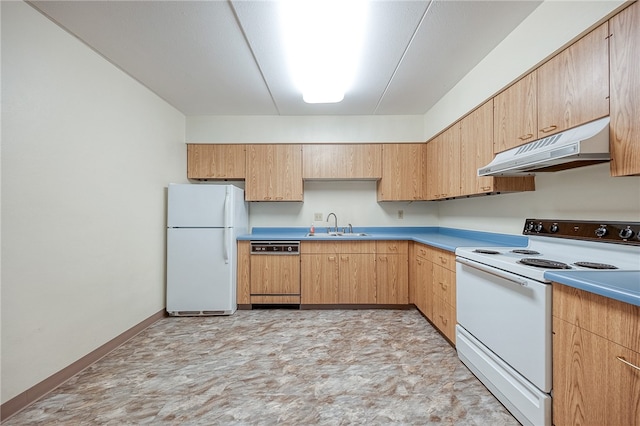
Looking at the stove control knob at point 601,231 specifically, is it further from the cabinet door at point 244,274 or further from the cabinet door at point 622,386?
the cabinet door at point 244,274

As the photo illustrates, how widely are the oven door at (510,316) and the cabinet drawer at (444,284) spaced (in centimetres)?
21

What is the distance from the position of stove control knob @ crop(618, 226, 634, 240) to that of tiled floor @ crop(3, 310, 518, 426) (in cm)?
119

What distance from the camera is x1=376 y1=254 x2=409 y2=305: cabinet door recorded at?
320 centimetres

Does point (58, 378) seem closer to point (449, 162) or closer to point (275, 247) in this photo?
point (275, 247)

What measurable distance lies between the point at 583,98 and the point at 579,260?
96 cm

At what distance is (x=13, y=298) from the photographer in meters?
1.56

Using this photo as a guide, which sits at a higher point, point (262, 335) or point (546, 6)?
point (546, 6)

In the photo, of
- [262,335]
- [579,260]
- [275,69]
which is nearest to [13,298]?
[262,335]

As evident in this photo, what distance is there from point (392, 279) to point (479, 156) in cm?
169

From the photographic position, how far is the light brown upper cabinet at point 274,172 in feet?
11.6

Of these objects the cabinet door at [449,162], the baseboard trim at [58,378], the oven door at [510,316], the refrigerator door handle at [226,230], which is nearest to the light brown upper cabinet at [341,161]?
the cabinet door at [449,162]

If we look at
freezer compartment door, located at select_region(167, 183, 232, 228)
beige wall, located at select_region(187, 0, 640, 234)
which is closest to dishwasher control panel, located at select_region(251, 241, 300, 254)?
freezer compartment door, located at select_region(167, 183, 232, 228)

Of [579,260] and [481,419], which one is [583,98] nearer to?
[579,260]

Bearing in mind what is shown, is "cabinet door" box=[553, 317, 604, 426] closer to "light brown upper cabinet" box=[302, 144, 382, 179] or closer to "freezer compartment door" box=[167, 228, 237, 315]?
"light brown upper cabinet" box=[302, 144, 382, 179]
